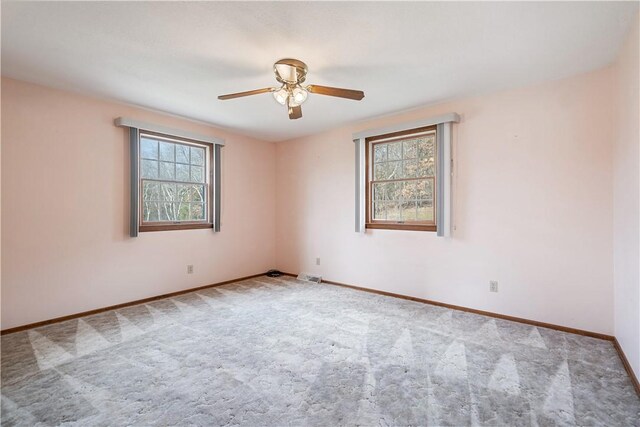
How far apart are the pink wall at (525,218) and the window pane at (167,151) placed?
2.66 m

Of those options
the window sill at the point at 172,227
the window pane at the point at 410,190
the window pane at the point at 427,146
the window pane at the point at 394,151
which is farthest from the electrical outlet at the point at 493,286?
the window sill at the point at 172,227

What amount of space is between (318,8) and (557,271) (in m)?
3.13

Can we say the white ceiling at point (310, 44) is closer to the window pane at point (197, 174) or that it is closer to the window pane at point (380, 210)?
the window pane at point (197, 174)

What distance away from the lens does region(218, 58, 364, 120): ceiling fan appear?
96.9 inches

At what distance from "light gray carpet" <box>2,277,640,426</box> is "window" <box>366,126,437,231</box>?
1249 mm

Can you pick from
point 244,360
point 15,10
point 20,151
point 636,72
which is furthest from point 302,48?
point 20,151

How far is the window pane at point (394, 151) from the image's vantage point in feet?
13.5

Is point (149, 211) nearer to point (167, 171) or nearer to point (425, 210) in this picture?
point (167, 171)

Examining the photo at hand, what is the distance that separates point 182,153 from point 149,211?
3.06 feet

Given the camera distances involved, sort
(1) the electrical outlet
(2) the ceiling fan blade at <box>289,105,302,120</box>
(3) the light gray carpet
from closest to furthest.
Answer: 1. (3) the light gray carpet
2. (2) the ceiling fan blade at <box>289,105,302,120</box>
3. (1) the electrical outlet

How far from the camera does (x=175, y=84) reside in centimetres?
306

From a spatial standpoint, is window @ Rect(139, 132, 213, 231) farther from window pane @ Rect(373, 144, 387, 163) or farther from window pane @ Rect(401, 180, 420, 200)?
window pane @ Rect(401, 180, 420, 200)

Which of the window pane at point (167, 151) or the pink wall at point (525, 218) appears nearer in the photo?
the pink wall at point (525, 218)

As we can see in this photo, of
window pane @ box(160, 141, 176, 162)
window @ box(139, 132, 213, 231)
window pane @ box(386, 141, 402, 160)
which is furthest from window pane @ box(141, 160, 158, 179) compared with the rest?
window pane @ box(386, 141, 402, 160)
